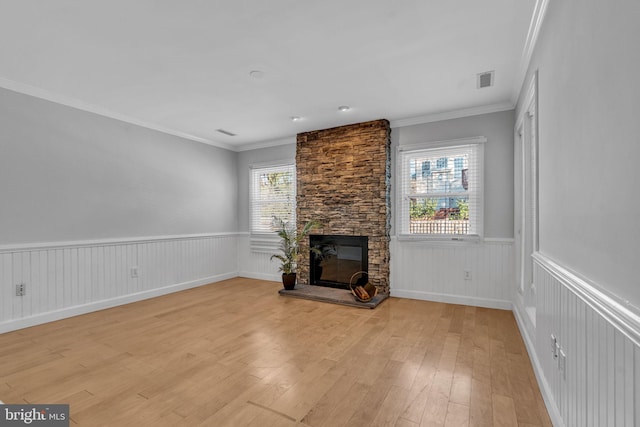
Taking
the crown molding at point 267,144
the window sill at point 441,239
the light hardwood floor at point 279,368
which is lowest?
the light hardwood floor at point 279,368

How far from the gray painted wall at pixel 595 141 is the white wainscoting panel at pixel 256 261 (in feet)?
14.7

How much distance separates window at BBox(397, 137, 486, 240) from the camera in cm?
406

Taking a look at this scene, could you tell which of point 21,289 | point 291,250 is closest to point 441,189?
point 291,250

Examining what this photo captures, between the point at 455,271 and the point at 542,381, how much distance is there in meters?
2.14

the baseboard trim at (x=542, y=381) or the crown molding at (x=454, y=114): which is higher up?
the crown molding at (x=454, y=114)

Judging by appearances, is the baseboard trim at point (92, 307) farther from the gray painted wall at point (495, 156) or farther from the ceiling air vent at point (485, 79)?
the ceiling air vent at point (485, 79)

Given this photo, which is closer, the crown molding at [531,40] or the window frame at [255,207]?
the crown molding at [531,40]

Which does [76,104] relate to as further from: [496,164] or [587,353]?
[496,164]

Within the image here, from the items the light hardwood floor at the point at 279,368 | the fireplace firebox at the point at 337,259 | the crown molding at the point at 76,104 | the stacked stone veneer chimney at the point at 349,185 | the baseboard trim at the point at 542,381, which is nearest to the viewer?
the baseboard trim at the point at 542,381

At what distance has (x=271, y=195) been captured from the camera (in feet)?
19.0

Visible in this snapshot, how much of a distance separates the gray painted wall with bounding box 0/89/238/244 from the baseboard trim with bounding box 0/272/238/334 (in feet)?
2.74

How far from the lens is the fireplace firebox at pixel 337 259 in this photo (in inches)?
187

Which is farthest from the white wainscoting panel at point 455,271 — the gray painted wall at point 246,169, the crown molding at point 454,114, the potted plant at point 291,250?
the gray painted wall at point 246,169

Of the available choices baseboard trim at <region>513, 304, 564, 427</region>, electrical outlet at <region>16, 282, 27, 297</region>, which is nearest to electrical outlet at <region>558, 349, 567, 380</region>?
baseboard trim at <region>513, 304, 564, 427</region>
